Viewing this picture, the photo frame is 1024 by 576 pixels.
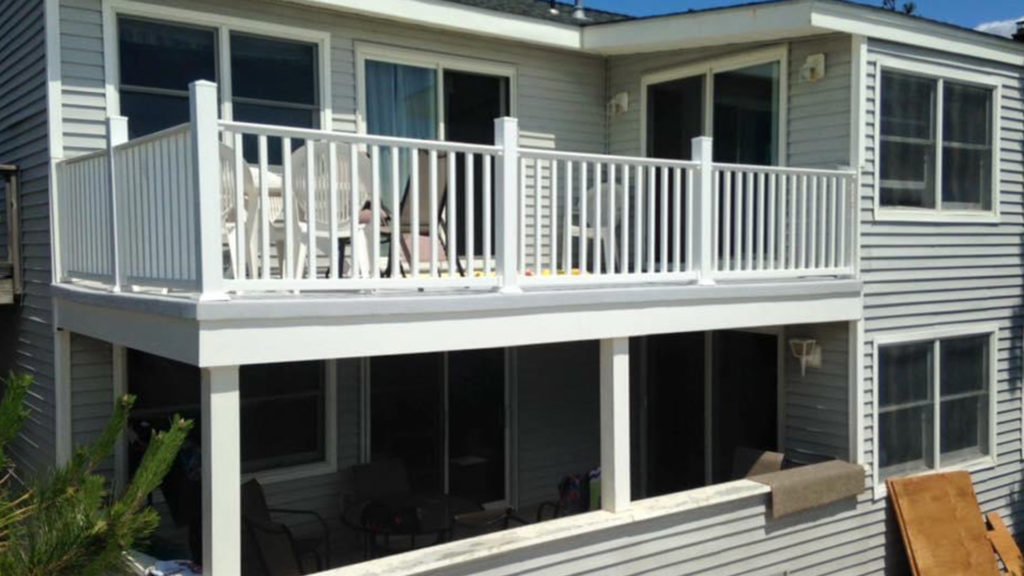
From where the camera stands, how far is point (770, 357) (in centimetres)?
826

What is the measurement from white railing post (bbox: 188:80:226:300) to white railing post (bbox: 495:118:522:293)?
1749mm

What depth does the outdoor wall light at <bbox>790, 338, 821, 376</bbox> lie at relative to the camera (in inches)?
304

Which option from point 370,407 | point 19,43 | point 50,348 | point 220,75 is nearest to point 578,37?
point 220,75

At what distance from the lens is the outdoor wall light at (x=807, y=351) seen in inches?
304

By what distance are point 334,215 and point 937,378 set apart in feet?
19.8

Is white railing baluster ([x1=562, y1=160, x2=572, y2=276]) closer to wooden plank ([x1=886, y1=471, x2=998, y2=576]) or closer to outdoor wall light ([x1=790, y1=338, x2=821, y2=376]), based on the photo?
outdoor wall light ([x1=790, y1=338, x2=821, y2=376])

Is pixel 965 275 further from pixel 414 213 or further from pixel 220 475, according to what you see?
pixel 220 475

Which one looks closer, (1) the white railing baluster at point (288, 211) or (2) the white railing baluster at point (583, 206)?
(1) the white railing baluster at point (288, 211)

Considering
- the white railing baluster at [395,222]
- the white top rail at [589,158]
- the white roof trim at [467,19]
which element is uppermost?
the white roof trim at [467,19]

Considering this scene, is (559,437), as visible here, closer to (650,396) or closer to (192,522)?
(650,396)

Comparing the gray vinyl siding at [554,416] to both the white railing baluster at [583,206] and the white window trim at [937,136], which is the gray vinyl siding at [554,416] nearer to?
the white railing baluster at [583,206]

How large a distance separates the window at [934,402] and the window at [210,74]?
215 inches

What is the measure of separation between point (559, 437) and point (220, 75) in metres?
4.86

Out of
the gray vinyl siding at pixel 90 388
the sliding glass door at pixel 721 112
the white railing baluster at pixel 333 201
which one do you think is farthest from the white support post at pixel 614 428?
the gray vinyl siding at pixel 90 388
